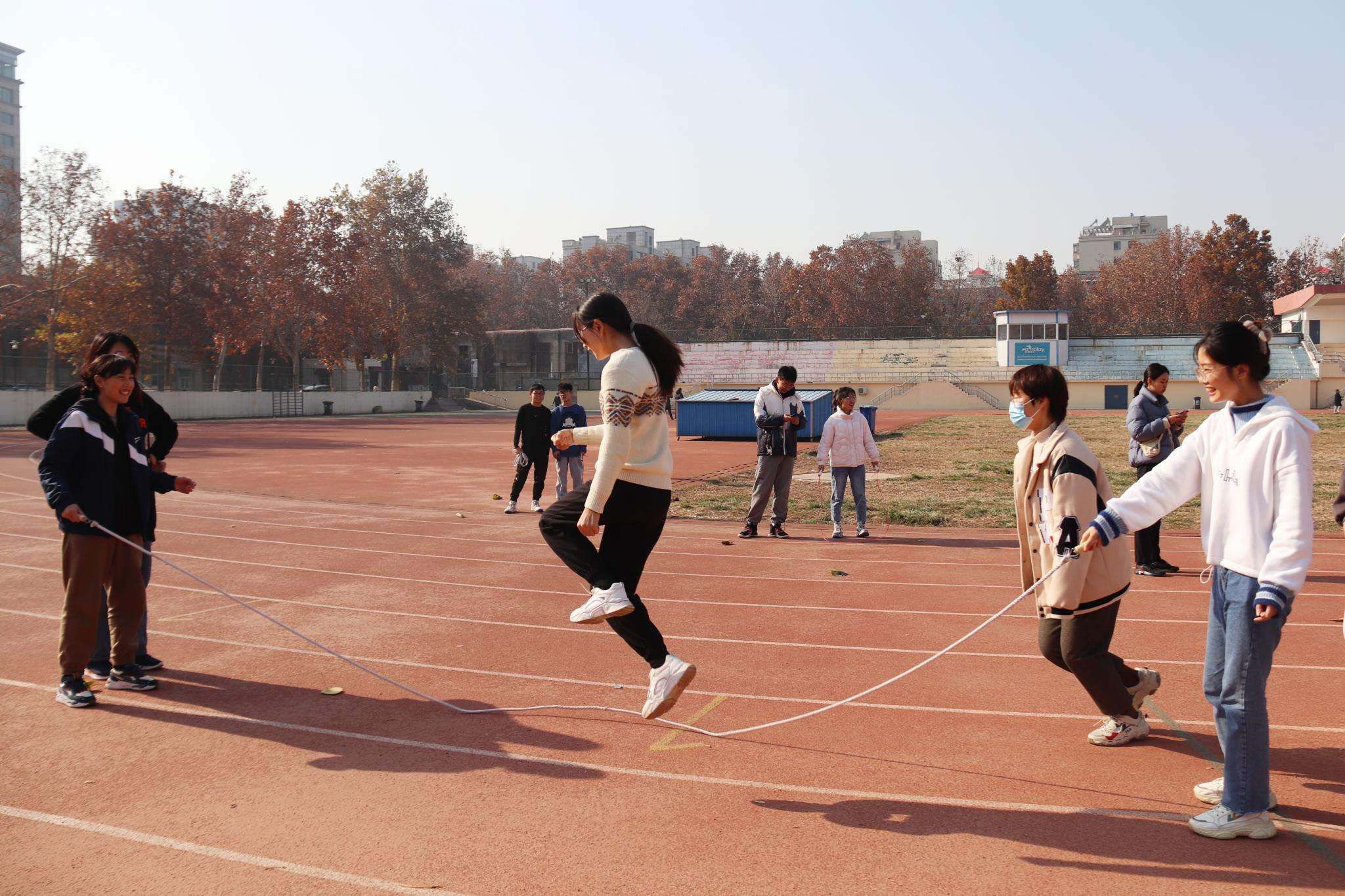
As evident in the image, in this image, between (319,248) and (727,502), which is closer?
(727,502)

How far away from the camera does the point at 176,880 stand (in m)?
3.36

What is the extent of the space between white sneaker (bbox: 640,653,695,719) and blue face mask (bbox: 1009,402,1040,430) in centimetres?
191

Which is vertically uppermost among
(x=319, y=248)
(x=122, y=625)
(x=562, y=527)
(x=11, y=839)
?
(x=319, y=248)

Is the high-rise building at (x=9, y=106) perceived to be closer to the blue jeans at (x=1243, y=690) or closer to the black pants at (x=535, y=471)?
the black pants at (x=535, y=471)

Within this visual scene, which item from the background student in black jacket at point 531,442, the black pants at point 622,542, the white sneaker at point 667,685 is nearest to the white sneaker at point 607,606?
the black pants at point 622,542

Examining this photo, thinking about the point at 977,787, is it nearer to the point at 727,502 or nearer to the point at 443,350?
the point at 727,502

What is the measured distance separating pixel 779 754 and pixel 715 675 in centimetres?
135

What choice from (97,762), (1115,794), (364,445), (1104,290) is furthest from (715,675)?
(1104,290)

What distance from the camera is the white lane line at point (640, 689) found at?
16.3 feet

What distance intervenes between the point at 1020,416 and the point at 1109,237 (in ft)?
431

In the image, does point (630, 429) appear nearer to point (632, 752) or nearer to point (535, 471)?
point (632, 752)

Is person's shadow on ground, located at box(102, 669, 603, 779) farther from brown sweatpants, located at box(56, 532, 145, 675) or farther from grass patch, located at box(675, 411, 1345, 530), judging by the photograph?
grass patch, located at box(675, 411, 1345, 530)

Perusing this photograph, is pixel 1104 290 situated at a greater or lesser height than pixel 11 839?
greater

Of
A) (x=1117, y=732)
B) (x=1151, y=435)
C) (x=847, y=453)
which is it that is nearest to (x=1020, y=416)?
(x=1117, y=732)
